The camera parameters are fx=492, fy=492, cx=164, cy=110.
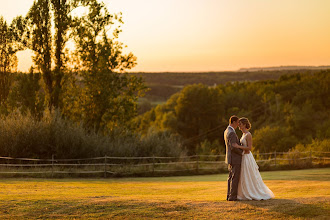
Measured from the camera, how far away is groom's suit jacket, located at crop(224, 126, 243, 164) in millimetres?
13137

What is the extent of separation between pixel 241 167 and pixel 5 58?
39072 mm

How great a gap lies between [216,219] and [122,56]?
114 feet

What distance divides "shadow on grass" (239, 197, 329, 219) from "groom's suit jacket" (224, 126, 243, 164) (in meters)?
1.16

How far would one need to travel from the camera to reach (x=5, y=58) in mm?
47594

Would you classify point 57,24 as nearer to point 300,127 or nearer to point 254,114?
point 300,127

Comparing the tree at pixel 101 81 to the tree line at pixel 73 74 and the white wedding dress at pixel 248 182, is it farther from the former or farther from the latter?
the white wedding dress at pixel 248 182

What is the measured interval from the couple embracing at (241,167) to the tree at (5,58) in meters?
36.3

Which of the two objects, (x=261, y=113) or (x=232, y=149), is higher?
(x=261, y=113)

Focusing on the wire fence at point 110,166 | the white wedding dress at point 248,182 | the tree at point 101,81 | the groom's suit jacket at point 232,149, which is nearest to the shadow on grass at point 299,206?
the white wedding dress at point 248,182

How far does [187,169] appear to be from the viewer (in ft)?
107

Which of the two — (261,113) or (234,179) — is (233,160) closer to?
(234,179)

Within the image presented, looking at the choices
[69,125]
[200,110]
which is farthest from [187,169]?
[200,110]

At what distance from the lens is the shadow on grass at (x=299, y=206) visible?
11656 mm

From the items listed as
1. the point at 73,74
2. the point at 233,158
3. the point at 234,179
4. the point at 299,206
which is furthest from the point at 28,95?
the point at 299,206
